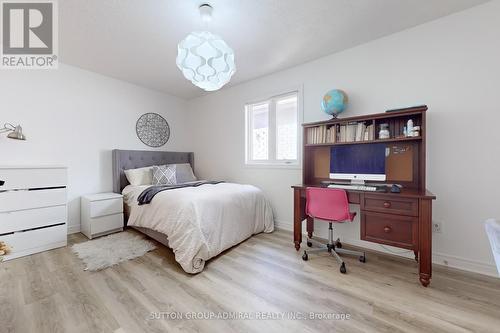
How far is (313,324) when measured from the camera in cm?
129

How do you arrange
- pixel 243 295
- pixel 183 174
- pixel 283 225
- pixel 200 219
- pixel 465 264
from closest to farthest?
1. pixel 243 295
2. pixel 465 264
3. pixel 200 219
4. pixel 283 225
5. pixel 183 174

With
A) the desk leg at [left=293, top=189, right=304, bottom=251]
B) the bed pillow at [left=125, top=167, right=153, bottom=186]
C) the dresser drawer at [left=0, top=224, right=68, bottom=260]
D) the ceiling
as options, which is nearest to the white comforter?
the bed pillow at [left=125, top=167, right=153, bottom=186]

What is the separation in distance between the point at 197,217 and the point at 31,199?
6.35 ft

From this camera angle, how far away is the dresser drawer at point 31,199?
2113mm

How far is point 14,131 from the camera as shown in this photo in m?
2.27

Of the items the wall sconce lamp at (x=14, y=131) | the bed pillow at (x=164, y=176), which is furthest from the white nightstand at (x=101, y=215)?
the wall sconce lamp at (x=14, y=131)

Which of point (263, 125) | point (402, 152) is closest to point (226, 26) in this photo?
point (263, 125)

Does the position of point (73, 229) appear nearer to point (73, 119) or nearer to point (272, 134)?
point (73, 119)

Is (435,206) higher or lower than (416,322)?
higher

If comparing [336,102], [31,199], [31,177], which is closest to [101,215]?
[31,199]

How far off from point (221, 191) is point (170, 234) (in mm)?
728

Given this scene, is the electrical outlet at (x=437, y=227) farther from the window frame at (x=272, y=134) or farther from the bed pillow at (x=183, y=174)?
the bed pillow at (x=183, y=174)

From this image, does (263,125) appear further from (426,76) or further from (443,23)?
(443,23)

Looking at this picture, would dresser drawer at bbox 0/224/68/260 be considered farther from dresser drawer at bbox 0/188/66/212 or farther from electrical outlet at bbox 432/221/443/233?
electrical outlet at bbox 432/221/443/233
